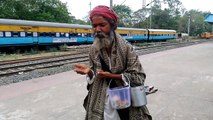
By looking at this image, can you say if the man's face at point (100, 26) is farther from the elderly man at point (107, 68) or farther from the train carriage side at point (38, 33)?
the train carriage side at point (38, 33)

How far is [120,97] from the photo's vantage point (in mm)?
2107

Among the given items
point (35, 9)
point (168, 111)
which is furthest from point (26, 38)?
point (35, 9)

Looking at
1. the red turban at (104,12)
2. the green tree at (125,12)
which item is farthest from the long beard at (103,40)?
the green tree at (125,12)

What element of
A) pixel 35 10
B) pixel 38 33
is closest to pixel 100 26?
pixel 38 33

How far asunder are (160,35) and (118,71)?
40491 mm

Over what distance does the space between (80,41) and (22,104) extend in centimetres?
1997

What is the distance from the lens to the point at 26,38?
20.3 metres

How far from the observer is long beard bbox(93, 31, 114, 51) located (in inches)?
85.5

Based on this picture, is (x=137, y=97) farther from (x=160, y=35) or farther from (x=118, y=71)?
(x=160, y=35)

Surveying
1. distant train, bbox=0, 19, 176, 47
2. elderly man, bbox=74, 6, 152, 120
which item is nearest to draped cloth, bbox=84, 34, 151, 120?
elderly man, bbox=74, 6, 152, 120

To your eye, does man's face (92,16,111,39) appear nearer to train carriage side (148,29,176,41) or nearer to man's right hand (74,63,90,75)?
man's right hand (74,63,90,75)

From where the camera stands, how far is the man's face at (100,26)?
2131 mm

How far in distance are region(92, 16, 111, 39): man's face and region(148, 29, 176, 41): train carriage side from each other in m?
36.4

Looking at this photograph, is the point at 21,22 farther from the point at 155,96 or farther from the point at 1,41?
the point at 155,96
